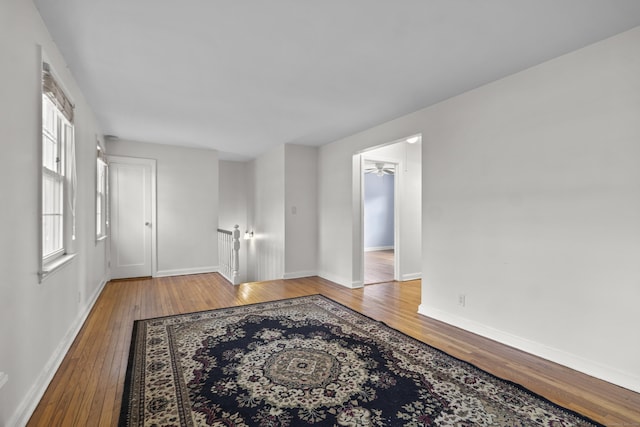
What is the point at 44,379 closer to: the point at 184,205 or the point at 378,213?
the point at 184,205

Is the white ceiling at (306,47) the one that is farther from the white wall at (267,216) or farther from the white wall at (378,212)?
the white wall at (378,212)

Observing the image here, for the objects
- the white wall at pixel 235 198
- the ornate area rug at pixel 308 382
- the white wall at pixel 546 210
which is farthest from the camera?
the white wall at pixel 235 198

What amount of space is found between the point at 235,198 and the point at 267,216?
1.65m

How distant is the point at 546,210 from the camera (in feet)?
8.53

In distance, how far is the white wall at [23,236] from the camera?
1.58 m

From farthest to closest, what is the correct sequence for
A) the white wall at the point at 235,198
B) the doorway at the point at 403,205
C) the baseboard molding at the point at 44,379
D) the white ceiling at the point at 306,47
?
1. the white wall at the point at 235,198
2. the doorway at the point at 403,205
3. the white ceiling at the point at 306,47
4. the baseboard molding at the point at 44,379

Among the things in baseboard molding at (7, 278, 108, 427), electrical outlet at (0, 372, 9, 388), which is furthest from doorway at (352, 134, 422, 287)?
electrical outlet at (0, 372, 9, 388)

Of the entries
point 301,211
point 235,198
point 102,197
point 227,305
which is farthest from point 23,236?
point 235,198

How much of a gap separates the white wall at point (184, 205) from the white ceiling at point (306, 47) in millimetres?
1913

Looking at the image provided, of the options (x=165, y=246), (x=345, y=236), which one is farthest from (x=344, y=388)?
(x=165, y=246)

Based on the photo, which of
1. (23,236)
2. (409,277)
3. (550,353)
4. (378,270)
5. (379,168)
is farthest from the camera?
(378,270)

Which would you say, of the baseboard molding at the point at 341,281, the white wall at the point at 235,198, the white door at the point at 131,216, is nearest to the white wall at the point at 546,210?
the baseboard molding at the point at 341,281

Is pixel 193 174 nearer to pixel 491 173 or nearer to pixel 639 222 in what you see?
pixel 491 173

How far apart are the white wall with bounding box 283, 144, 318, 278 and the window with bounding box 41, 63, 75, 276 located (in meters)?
3.25
